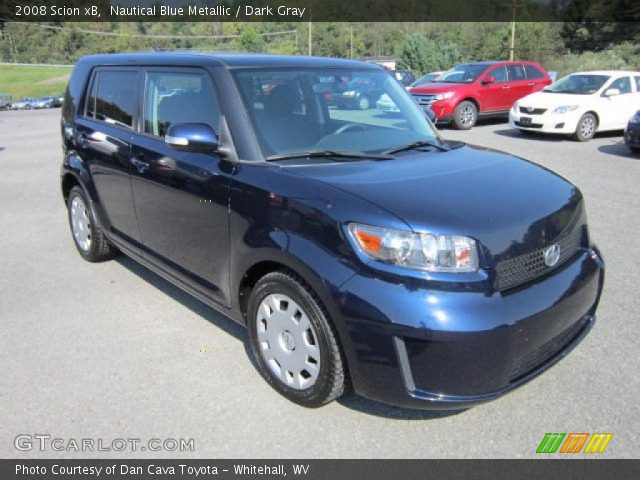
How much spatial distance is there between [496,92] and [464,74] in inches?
43.1

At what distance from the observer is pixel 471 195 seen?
274cm

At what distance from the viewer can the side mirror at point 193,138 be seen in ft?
10.1

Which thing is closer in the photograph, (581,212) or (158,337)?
(581,212)

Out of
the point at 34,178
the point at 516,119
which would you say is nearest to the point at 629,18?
the point at 516,119

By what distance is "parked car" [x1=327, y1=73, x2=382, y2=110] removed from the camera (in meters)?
3.71

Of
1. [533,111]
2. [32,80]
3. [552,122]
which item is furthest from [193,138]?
[32,80]

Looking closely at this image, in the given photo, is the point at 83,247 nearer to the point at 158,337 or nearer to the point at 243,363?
the point at 158,337

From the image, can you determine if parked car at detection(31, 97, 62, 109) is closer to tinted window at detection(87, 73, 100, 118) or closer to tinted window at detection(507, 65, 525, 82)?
tinted window at detection(507, 65, 525, 82)

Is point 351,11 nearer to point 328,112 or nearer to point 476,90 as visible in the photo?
point 476,90

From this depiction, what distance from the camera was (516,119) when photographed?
1337 cm

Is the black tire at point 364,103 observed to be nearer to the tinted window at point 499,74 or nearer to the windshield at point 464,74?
the windshield at point 464,74

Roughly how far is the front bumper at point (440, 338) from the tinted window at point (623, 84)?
12.7m
